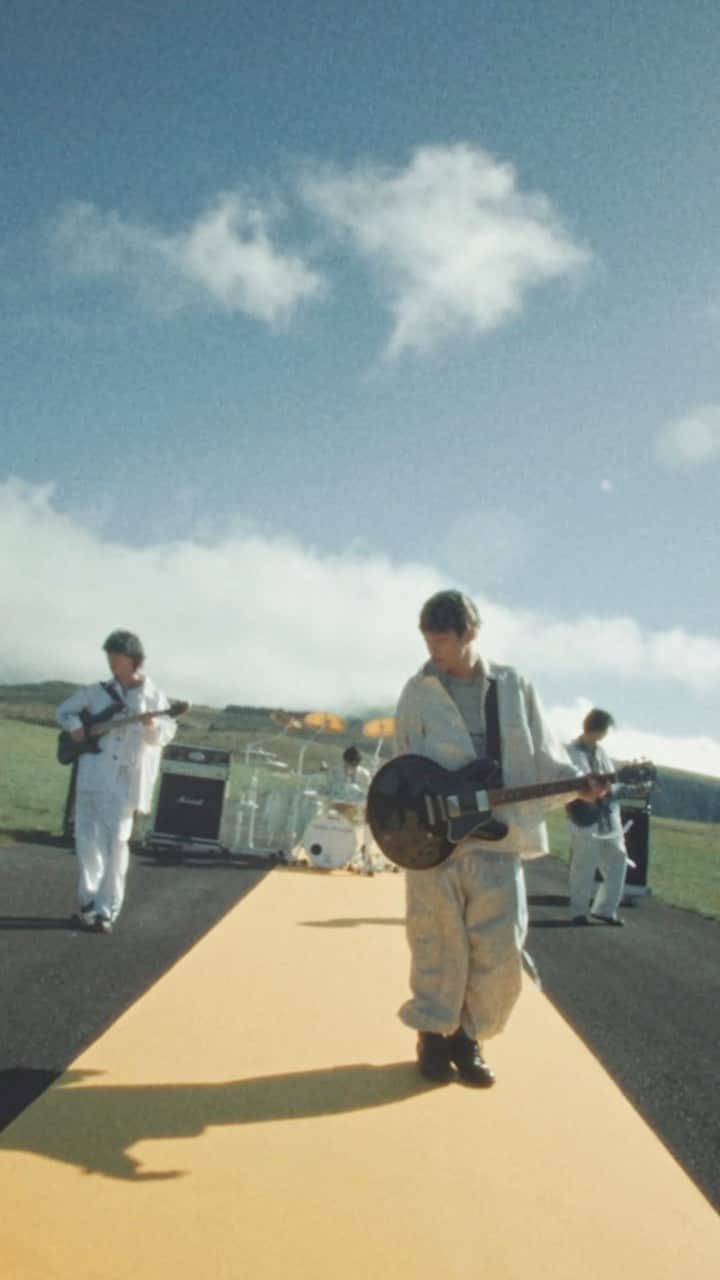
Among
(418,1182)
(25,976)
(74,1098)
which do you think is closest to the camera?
(418,1182)

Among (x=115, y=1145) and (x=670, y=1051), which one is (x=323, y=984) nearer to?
(x=670, y=1051)

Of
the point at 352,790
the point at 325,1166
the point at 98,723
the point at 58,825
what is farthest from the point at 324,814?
the point at 325,1166

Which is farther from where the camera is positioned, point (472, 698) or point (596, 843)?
point (596, 843)

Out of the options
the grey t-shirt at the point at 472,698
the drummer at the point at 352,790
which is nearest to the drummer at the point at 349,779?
the drummer at the point at 352,790

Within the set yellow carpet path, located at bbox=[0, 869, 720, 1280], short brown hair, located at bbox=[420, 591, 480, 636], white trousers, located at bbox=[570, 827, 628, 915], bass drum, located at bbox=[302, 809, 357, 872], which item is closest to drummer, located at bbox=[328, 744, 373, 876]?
bass drum, located at bbox=[302, 809, 357, 872]

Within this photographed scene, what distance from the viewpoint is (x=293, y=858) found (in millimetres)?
12891

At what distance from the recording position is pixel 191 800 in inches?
514

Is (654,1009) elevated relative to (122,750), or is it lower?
lower

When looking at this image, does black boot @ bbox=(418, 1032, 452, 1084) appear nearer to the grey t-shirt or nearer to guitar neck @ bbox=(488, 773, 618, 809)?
guitar neck @ bbox=(488, 773, 618, 809)

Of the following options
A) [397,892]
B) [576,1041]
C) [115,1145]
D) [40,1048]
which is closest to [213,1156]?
[115,1145]

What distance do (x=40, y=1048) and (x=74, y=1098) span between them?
65cm

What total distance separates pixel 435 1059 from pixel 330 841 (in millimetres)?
8420

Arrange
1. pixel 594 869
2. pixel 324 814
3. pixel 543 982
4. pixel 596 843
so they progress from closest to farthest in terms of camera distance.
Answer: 1. pixel 543 982
2. pixel 596 843
3. pixel 594 869
4. pixel 324 814

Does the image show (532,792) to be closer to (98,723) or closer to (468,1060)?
(468,1060)
